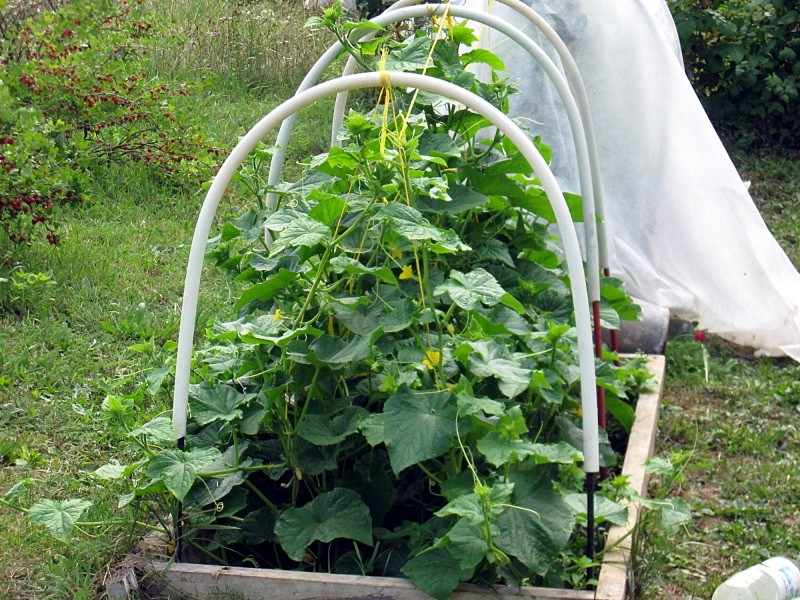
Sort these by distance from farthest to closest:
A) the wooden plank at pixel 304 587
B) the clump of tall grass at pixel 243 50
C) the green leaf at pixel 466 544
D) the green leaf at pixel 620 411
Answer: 1. the clump of tall grass at pixel 243 50
2. the green leaf at pixel 620 411
3. the wooden plank at pixel 304 587
4. the green leaf at pixel 466 544

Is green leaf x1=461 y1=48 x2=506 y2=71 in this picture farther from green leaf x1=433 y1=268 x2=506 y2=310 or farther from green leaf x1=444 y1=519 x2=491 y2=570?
green leaf x1=444 y1=519 x2=491 y2=570

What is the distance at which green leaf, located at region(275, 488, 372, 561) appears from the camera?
7.48 ft

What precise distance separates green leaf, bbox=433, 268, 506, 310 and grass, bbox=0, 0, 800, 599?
2.68 feet

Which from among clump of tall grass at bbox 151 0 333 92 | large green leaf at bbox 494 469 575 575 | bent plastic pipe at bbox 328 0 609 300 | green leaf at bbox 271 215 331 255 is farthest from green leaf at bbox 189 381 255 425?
clump of tall grass at bbox 151 0 333 92

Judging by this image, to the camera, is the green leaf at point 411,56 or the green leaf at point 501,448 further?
the green leaf at point 411,56

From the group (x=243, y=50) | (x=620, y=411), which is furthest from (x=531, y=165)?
(x=243, y=50)

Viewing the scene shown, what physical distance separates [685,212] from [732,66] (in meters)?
2.71

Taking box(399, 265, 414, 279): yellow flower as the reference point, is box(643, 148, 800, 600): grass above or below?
below

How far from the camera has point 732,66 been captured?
6.52 meters

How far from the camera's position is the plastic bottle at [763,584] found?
Answer: 2488 mm

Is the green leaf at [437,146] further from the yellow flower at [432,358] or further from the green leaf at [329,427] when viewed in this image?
the green leaf at [329,427]

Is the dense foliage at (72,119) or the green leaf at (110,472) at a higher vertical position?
the dense foliage at (72,119)

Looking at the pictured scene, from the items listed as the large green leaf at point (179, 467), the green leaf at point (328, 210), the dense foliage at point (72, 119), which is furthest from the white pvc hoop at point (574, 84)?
the dense foliage at point (72, 119)

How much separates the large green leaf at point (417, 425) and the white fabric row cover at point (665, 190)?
6.80 ft
